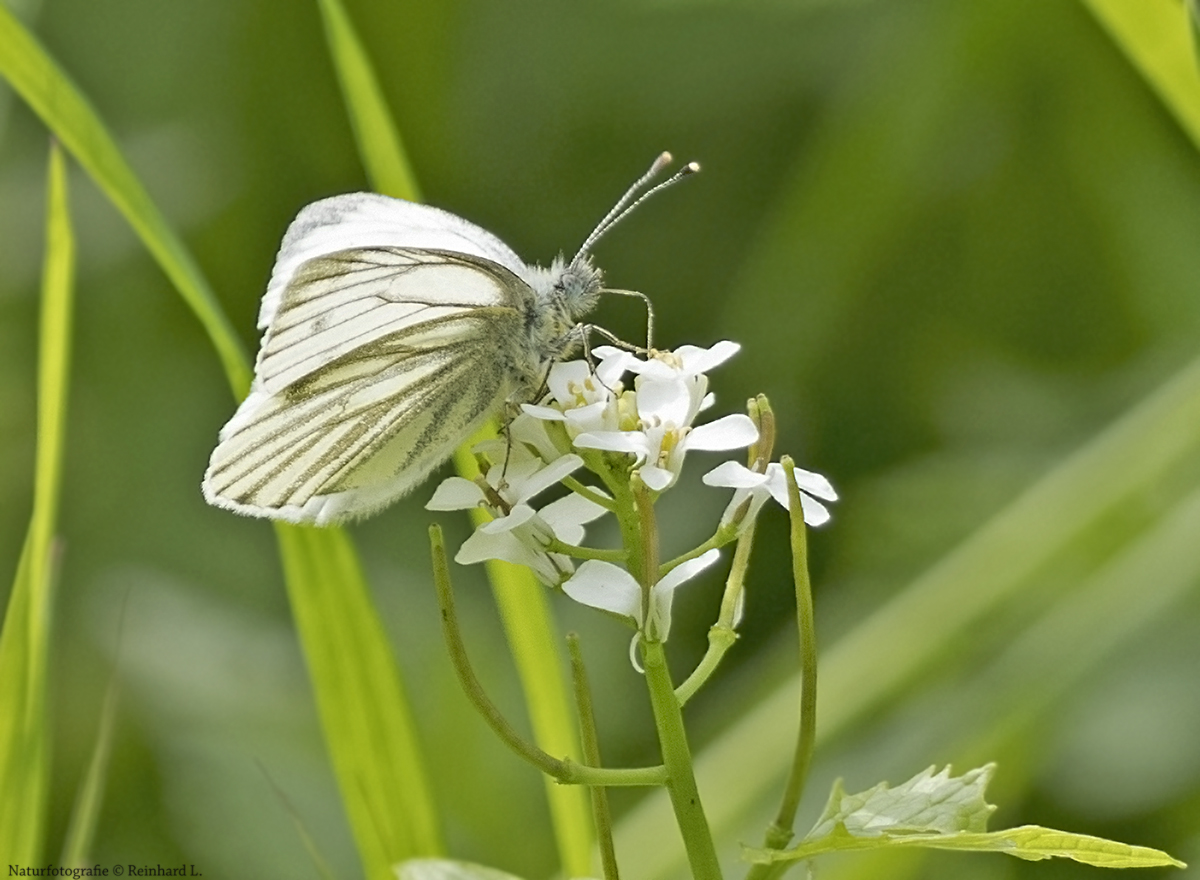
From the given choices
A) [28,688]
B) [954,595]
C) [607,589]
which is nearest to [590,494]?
[607,589]

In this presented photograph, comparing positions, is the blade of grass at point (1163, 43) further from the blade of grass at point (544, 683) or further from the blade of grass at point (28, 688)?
the blade of grass at point (28, 688)

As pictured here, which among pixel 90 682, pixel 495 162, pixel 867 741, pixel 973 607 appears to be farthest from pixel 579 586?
pixel 495 162

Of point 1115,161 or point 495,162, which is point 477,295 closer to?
point 495,162

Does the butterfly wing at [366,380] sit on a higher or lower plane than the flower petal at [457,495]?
higher

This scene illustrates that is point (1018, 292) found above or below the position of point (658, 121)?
below

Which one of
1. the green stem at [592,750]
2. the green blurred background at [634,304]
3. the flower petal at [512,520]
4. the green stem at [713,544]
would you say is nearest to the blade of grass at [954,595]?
the green blurred background at [634,304]

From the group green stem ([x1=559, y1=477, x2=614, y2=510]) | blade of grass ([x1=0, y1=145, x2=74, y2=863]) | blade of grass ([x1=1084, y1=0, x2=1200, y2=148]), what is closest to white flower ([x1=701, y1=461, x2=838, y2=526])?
green stem ([x1=559, y1=477, x2=614, y2=510])

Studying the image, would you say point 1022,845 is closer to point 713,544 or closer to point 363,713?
point 713,544
